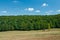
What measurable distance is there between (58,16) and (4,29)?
13.9 metres

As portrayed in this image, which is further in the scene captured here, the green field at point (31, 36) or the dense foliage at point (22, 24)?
the dense foliage at point (22, 24)

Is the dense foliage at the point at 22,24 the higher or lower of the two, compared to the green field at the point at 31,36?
higher

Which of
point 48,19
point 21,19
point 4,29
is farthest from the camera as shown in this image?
point 48,19

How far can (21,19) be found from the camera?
38312mm

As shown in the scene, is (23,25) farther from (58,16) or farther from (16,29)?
(58,16)

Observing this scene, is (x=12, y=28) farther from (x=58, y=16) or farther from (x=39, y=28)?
(x=58, y=16)

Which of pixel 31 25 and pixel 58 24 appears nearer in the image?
pixel 31 25

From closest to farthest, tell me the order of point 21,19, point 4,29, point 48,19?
1. point 4,29
2. point 21,19
3. point 48,19

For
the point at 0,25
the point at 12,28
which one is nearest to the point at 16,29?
the point at 12,28

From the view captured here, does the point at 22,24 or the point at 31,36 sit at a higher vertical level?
the point at 22,24

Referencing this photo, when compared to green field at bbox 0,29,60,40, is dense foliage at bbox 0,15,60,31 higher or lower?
higher

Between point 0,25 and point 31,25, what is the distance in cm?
632

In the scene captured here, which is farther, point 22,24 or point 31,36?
point 22,24

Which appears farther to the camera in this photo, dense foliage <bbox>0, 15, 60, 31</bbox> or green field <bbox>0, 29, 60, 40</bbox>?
dense foliage <bbox>0, 15, 60, 31</bbox>
